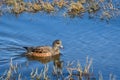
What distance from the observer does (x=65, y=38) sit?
14836 millimetres

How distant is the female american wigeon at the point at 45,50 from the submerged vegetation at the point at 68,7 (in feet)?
9.03

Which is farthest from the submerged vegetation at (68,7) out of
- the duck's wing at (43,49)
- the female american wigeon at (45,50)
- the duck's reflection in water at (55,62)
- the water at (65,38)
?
the duck's reflection in water at (55,62)

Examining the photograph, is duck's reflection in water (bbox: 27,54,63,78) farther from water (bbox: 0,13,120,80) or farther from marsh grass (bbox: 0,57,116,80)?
water (bbox: 0,13,120,80)

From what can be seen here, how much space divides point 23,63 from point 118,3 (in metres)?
5.69

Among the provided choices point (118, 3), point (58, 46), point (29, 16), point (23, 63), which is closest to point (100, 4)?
point (118, 3)

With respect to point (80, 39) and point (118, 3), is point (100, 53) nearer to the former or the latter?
point (80, 39)

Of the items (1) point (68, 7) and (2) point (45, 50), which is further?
(1) point (68, 7)

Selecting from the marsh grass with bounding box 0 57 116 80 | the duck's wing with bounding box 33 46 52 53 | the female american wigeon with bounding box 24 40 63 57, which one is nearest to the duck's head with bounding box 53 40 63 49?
the female american wigeon with bounding box 24 40 63 57

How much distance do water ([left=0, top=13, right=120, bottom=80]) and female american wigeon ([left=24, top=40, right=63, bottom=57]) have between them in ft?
0.76

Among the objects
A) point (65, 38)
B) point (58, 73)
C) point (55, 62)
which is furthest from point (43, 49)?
point (58, 73)

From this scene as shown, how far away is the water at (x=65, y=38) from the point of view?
13.1m

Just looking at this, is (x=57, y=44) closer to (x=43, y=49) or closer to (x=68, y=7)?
(x=43, y=49)

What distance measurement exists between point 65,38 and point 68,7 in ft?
8.76

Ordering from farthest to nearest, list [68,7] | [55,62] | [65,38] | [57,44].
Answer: [68,7]
[65,38]
[57,44]
[55,62]
